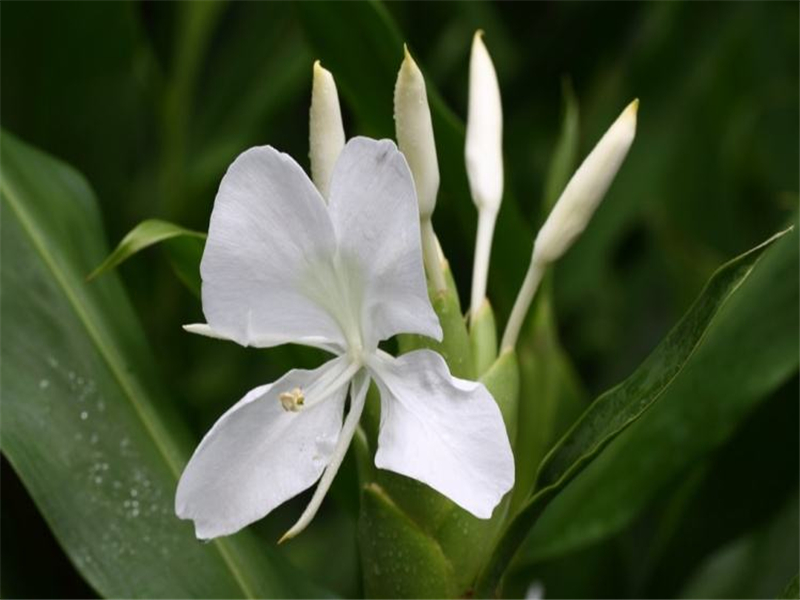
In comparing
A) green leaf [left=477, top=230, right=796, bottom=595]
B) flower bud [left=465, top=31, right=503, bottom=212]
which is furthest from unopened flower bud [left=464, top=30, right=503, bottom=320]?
green leaf [left=477, top=230, right=796, bottom=595]

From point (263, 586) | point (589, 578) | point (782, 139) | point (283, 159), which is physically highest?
point (283, 159)

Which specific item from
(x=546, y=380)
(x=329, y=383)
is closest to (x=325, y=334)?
(x=329, y=383)

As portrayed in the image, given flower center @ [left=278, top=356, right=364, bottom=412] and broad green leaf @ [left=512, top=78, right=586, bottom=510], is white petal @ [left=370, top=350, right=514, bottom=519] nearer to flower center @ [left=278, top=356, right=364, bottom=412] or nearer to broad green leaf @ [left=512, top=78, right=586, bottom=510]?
flower center @ [left=278, top=356, right=364, bottom=412]

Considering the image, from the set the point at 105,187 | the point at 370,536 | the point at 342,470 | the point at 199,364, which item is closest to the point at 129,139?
the point at 105,187

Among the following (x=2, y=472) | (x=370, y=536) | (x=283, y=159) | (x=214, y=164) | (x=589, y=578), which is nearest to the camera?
(x=283, y=159)

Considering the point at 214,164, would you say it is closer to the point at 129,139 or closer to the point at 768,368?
the point at 129,139

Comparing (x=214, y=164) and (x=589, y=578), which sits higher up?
(x=214, y=164)

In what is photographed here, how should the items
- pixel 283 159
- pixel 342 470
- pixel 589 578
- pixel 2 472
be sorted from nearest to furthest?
1. pixel 283 159
2. pixel 342 470
3. pixel 2 472
4. pixel 589 578
